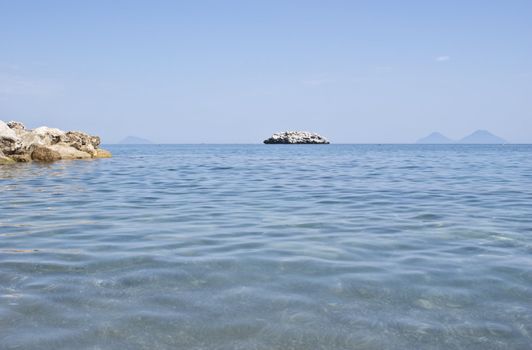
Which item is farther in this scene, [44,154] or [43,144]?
[43,144]

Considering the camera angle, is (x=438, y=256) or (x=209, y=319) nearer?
(x=209, y=319)

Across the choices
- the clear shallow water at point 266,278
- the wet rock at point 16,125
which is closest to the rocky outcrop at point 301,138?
the wet rock at point 16,125

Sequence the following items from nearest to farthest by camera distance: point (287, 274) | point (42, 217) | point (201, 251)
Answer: point (287, 274), point (201, 251), point (42, 217)

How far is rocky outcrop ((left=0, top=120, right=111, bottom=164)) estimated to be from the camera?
32.1 meters

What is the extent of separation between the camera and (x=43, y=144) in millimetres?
36062

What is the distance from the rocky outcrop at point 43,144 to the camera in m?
32.1

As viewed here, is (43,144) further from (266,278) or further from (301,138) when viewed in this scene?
(301,138)

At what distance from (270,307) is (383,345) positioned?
4.31 feet

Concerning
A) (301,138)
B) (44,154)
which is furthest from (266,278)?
(301,138)

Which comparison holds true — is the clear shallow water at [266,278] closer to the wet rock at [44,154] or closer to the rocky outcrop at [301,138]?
the wet rock at [44,154]

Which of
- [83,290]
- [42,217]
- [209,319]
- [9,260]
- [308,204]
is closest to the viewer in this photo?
[209,319]

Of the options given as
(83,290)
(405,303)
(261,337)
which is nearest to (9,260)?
(83,290)

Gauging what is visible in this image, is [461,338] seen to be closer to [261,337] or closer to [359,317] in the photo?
[359,317]

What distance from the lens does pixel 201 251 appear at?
7.31 meters
